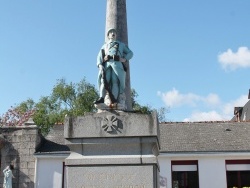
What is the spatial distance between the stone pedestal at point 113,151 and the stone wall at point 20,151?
49.7ft

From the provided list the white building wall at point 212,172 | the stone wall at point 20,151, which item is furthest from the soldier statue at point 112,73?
the stone wall at point 20,151

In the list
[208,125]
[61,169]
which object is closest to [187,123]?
[208,125]

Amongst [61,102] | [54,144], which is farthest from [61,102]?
[54,144]

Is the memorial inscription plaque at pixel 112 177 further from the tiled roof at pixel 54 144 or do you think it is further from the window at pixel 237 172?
the window at pixel 237 172

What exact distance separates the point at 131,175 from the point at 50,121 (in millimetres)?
33488

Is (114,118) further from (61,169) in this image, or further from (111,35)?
(61,169)

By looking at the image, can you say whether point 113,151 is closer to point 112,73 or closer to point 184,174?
point 112,73

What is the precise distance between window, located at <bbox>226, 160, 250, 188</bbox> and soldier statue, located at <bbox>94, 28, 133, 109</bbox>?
14.4 meters

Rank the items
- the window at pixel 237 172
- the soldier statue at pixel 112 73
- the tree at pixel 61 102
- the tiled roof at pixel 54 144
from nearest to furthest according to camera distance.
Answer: the soldier statue at pixel 112 73 < the window at pixel 237 172 < the tiled roof at pixel 54 144 < the tree at pixel 61 102

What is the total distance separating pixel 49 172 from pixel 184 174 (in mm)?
7336

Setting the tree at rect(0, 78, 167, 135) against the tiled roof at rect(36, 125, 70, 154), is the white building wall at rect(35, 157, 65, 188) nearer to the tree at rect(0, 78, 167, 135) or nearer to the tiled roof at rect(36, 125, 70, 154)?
the tiled roof at rect(36, 125, 70, 154)

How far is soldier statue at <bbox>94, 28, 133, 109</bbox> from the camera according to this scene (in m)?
9.48

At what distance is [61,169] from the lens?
75.7 feet

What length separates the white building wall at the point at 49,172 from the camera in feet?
75.1
